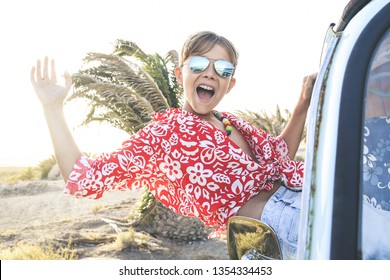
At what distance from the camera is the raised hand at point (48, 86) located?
1.70m

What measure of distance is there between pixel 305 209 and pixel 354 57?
361 millimetres

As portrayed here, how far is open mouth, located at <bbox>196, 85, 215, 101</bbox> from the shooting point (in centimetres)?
202

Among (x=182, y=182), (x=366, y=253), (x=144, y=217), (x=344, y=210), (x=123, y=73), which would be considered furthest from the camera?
(x=144, y=217)

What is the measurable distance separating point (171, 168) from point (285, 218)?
1.61ft

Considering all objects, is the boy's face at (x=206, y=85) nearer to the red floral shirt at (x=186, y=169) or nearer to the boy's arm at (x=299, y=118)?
the red floral shirt at (x=186, y=169)

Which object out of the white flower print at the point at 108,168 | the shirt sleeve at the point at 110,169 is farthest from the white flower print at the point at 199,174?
the white flower print at the point at 108,168

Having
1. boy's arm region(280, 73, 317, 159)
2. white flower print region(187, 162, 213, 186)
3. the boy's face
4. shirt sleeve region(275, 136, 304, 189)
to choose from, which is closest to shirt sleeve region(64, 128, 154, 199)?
white flower print region(187, 162, 213, 186)

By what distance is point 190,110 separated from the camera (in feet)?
6.84

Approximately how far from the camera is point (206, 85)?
202cm

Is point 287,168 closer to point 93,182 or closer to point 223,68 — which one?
point 223,68

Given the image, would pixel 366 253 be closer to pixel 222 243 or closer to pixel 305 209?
Answer: pixel 305 209

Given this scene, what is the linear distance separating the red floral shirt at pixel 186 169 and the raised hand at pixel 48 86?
25 cm

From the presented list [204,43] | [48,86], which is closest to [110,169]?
[48,86]

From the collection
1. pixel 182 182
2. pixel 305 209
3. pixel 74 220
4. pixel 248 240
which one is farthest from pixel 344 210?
pixel 74 220
